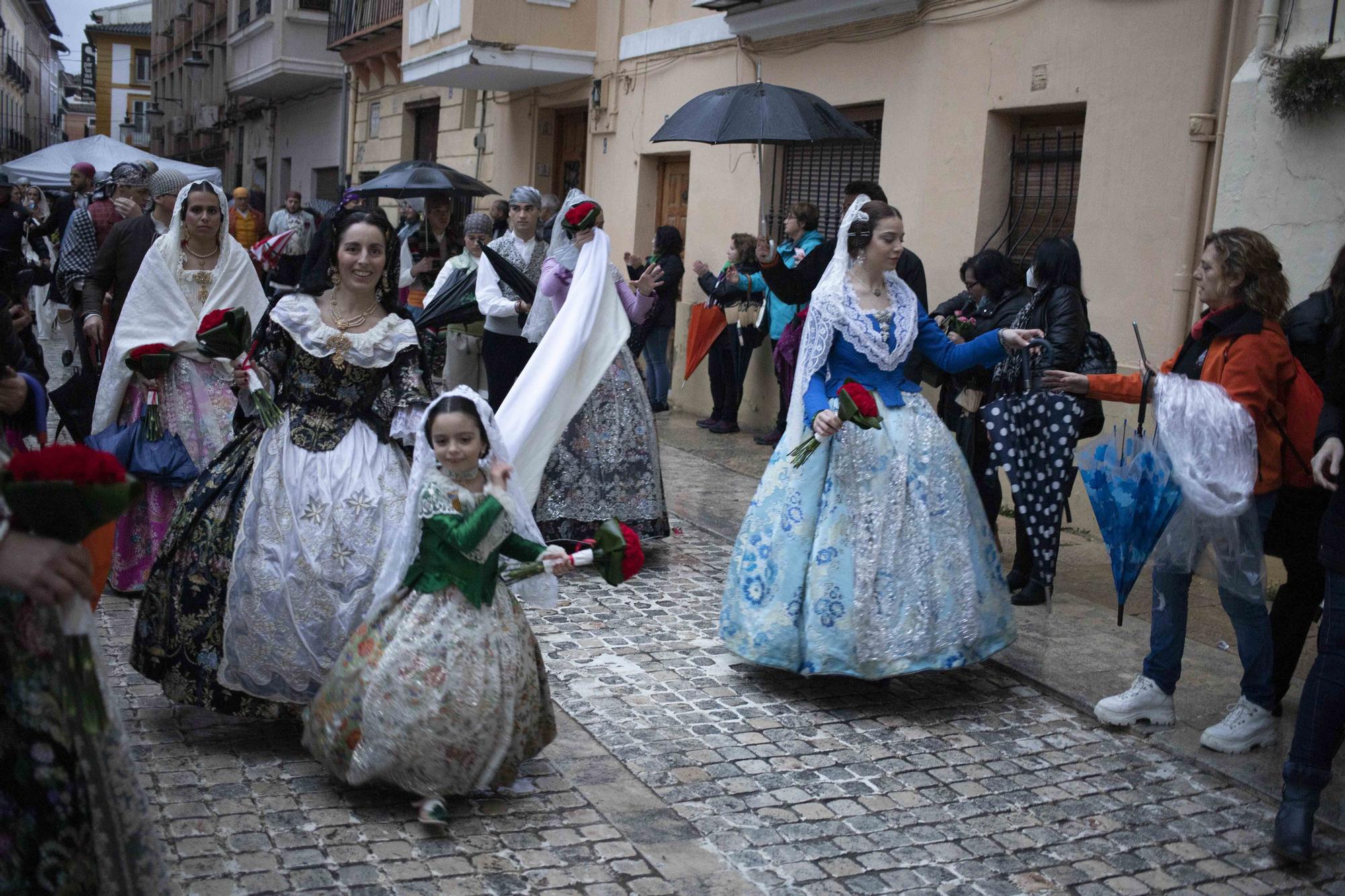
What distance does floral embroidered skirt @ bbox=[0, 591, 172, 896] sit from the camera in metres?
2.14

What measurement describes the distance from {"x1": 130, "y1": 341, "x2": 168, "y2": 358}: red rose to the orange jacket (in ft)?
12.8

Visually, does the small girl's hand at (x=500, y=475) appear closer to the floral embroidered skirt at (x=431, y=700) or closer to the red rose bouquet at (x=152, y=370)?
the floral embroidered skirt at (x=431, y=700)

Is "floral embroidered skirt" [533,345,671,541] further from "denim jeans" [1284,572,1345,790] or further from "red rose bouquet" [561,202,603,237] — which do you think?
"denim jeans" [1284,572,1345,790]

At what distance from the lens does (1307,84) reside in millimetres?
6215

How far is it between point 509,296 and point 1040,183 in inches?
145

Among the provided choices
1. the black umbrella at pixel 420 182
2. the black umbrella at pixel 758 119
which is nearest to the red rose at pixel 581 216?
the black umbrella at pixel 758 119

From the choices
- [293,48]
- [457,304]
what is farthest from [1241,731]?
[293,48]

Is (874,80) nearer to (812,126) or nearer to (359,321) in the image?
(812,126)

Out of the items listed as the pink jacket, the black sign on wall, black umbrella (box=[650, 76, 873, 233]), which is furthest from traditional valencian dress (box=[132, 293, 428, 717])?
the black sign on wall

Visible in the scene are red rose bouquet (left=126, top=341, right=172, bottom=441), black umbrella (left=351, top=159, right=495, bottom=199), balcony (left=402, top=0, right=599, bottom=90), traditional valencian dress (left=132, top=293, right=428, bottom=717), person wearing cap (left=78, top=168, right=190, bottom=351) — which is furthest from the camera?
balcony (left=402, top=0, right=599, bottom=90)

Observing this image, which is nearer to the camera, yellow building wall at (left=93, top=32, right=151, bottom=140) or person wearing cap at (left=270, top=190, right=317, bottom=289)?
person wearing cap at (left=270, top=190, right=317, bottom=289)

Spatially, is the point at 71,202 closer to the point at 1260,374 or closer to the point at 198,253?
the point at 198,253

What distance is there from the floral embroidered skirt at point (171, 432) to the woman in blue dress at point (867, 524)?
2306mm

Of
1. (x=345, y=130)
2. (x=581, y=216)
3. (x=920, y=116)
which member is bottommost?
(x=581, y=216)
